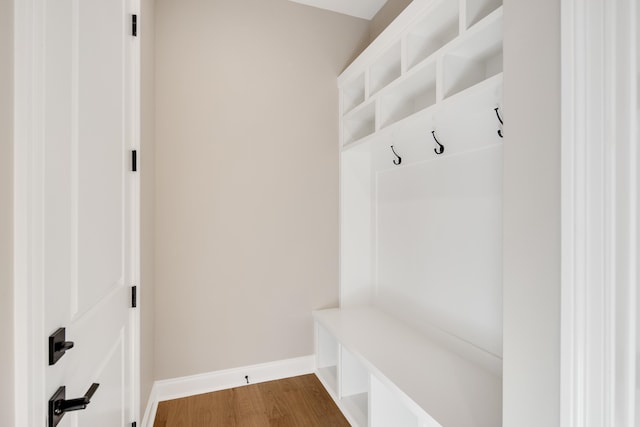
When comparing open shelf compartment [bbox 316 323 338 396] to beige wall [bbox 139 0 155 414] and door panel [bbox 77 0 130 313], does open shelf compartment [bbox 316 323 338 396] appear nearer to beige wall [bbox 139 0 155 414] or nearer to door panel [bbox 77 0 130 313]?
beige wall [bbox 139 0 155 414]

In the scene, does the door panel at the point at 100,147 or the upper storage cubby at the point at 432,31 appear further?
the upper storage cubby at the point at 432,31

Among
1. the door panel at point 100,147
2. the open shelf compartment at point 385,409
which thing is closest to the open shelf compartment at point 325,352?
the open shelf compartment at point 385,409

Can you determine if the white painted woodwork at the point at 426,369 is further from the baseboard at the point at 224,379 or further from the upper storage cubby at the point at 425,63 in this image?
the upper storage cubby at the point at 425,63

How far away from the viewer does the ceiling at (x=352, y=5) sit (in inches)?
96.0

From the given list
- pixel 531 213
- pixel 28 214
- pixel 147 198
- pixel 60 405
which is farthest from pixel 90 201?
pixel 531 213

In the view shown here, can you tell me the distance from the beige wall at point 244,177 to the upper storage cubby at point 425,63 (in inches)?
15.3

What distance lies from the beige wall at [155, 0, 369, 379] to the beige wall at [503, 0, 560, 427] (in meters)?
1.71

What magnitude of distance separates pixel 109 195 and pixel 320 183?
158cm

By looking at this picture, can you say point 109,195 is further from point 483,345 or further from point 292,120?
point 483,345

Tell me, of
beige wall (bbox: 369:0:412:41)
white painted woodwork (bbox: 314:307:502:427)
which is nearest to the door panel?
white painted woodwork (bbox: 314:307:502:427)

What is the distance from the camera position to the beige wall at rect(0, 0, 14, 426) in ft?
1.76

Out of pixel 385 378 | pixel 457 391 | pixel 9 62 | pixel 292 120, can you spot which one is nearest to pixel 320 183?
pixel 292 120

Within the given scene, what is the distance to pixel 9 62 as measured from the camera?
56cm

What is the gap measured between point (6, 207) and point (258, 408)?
1923 millimetres
